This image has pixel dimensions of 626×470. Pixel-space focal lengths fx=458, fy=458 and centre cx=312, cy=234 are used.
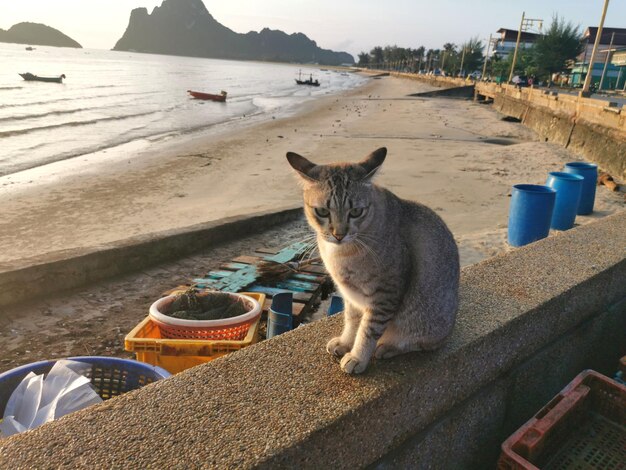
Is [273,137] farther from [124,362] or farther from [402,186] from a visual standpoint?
[124,362]

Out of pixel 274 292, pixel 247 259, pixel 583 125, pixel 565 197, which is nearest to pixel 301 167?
pixel 274 292

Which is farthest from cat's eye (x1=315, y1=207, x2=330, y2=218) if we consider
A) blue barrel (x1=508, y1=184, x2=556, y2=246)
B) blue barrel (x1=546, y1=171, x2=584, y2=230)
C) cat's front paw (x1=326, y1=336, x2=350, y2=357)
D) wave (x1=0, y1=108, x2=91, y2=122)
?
wave (x1=0, y1=108, x2=91, y2=122)

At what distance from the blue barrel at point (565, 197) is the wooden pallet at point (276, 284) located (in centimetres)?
376

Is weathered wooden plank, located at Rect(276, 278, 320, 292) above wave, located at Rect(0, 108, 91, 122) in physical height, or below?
above

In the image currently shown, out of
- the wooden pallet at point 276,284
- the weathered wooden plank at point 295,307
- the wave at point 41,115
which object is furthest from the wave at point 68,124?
the weathered wooden plank at point 295,307

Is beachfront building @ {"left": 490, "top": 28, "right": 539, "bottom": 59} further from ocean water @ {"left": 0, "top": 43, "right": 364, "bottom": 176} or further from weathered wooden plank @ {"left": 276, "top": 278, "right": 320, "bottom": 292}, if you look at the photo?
weathered wooden plank @ {"left": 276, "top": 278, "right": 320, "bottom": 292}

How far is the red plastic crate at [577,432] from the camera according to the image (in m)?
2.33

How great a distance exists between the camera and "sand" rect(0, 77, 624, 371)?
480 cm

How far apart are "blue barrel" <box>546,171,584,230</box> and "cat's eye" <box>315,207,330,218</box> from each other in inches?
216

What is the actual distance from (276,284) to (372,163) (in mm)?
3007

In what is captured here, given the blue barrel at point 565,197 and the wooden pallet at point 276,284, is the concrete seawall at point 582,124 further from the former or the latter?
the wooden pallet at point 276,284

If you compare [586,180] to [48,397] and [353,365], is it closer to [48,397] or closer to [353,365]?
[353,365]

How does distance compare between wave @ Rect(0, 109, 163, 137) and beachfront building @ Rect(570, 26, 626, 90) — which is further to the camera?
beachfront building @ Rect(570, 26, 626, 90)

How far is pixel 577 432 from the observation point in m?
2.70
